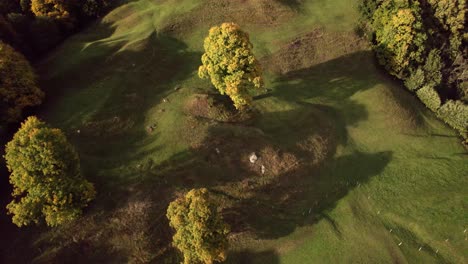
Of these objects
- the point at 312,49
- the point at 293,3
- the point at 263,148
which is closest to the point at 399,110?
the point at 312,49

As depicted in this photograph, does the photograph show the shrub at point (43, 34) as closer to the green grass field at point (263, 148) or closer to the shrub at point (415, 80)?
the green grass field at point (263, 148)

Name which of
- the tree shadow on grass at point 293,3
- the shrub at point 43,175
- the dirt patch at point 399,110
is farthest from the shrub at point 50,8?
the dirt patch at point 399,110

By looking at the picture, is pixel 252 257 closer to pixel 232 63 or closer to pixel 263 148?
pixel 263 148

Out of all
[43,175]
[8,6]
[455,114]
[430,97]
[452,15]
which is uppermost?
[452,15]

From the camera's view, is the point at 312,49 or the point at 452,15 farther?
the point at 452,15

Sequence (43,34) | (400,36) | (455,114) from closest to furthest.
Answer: (455,114), (400,36), (43,34)

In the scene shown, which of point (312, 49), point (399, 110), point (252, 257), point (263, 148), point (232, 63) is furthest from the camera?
point (312, 49)
